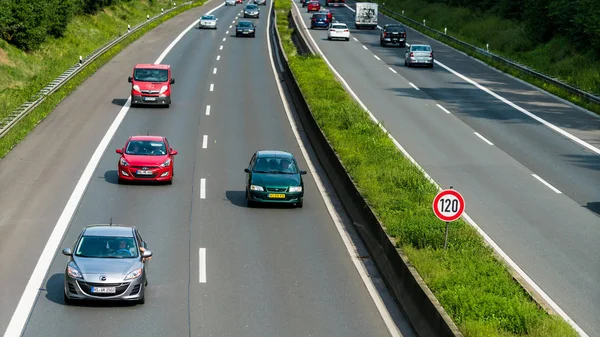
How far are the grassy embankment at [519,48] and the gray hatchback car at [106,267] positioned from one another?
3060 centimetres

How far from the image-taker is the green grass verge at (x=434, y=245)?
1558cm

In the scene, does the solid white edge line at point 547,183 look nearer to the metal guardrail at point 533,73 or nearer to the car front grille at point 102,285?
the metal guardrail at point 533,73

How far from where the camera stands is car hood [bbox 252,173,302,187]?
2783 cm

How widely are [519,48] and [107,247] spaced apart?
2101 inches

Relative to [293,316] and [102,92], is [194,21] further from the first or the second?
[293,316]

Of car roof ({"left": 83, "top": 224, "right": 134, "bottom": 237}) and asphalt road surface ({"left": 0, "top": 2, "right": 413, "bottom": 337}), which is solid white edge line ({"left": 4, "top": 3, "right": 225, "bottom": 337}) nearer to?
asphalt road surface ({"left": 0, "top": 2, "right": 413, "bottom": 337})

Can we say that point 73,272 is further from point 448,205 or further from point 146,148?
point 146,148

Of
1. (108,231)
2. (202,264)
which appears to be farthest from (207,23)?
(108,231)

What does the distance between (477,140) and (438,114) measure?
253 inches

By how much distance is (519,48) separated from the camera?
6794 cm

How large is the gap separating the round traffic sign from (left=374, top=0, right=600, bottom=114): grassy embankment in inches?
1090

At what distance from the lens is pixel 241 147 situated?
3659 cm

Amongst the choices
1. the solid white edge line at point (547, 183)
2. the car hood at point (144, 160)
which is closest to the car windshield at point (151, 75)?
the car hood at point (144, 160)

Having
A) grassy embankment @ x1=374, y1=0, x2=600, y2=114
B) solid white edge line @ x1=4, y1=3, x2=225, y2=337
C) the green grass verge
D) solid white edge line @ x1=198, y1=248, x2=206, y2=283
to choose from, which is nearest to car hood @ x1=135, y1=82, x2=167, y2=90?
solid white edge line @ x1=4, y1=3, x2=225, y2=337
